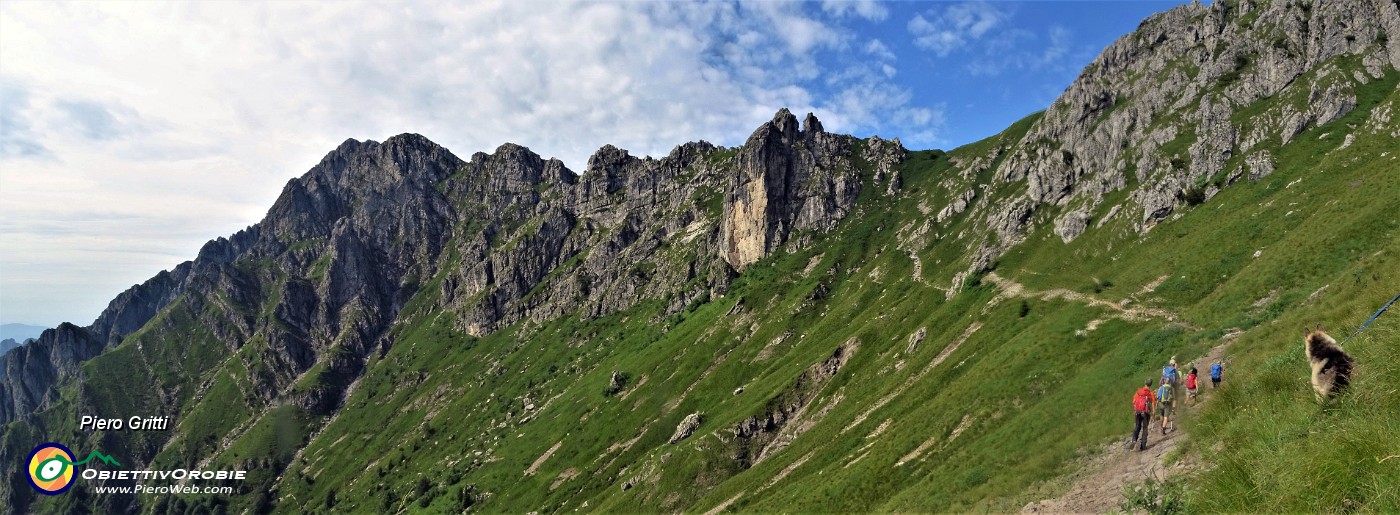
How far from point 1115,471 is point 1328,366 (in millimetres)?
13473

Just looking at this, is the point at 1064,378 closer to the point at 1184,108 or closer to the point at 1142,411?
the point at 1142,411

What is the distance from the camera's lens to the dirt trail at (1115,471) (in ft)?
72.1

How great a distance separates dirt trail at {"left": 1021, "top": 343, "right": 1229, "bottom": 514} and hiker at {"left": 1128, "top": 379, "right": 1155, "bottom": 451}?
0.45 metres

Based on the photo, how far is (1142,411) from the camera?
25281mm

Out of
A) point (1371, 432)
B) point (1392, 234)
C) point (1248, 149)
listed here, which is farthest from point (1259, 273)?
point (1248, 149)

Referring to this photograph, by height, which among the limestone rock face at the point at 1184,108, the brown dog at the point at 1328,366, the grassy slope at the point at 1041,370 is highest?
the limestone rock face at the point at 1184,108

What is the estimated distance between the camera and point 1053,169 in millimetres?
143000

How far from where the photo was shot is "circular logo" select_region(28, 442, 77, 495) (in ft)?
343

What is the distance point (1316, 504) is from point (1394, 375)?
4872 millimetres

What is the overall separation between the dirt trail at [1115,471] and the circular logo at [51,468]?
15227 cm

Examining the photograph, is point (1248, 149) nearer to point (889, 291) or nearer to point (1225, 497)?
point (889, 291)

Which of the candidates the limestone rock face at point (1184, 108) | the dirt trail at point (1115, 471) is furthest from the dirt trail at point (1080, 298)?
the dirt trail at point (1115, 471)
